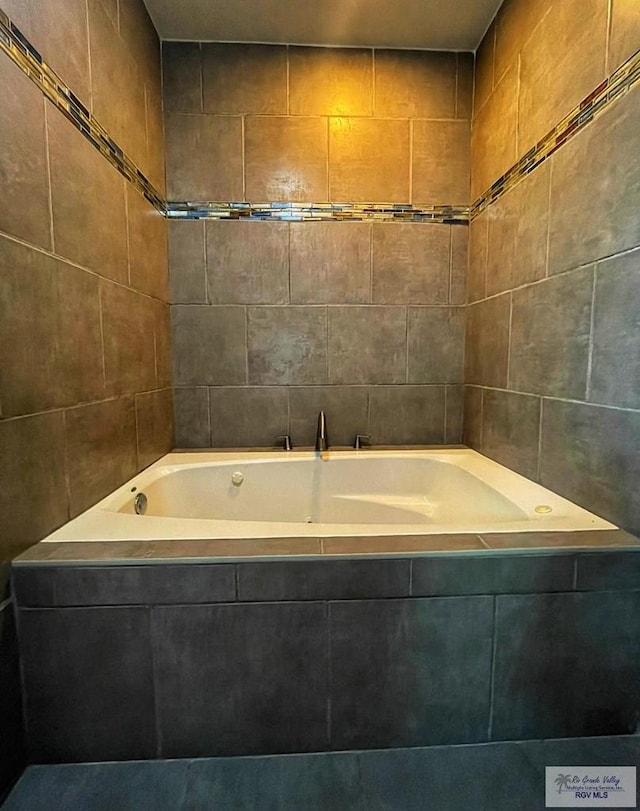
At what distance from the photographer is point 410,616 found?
1.01 metres

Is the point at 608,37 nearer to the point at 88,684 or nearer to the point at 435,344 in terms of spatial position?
the point at 435,344

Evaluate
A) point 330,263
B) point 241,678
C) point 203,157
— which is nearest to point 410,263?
point 330,263

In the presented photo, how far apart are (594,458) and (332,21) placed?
2083 millimetres

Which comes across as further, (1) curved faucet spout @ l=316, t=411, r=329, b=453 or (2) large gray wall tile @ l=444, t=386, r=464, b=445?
(2) large gray wall tile @ l=444, t=386, r=464, b=445

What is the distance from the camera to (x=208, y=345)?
7.02ft

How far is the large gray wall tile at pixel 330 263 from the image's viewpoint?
2092 mm

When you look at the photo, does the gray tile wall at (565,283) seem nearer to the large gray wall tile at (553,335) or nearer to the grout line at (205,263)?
the large gray wall tile at (553,335)

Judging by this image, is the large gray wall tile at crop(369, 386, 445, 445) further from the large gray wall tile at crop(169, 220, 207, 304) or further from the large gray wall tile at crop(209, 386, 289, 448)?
the large gray wall tile at crop(169, 220, 207, 304)

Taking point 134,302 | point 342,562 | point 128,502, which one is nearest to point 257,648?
point 342,562

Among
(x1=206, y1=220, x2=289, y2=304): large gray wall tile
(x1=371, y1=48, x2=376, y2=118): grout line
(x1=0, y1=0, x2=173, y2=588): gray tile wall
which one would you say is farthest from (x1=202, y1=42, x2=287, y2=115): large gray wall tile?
(x1=206, y1=220, x2=289, y2=304): large gray wall tile

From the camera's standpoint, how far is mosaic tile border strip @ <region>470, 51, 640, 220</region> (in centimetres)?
108

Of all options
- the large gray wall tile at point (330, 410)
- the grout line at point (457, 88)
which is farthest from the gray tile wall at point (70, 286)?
the grout line at point (457, 88)

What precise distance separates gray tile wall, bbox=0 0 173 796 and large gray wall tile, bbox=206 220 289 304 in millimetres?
328

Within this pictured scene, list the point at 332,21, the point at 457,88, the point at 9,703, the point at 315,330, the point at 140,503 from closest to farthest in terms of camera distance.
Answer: the point at 9,703 → the point at 140,503 → the point at 332,21 → the point at 457,88 → the point at 315,330
